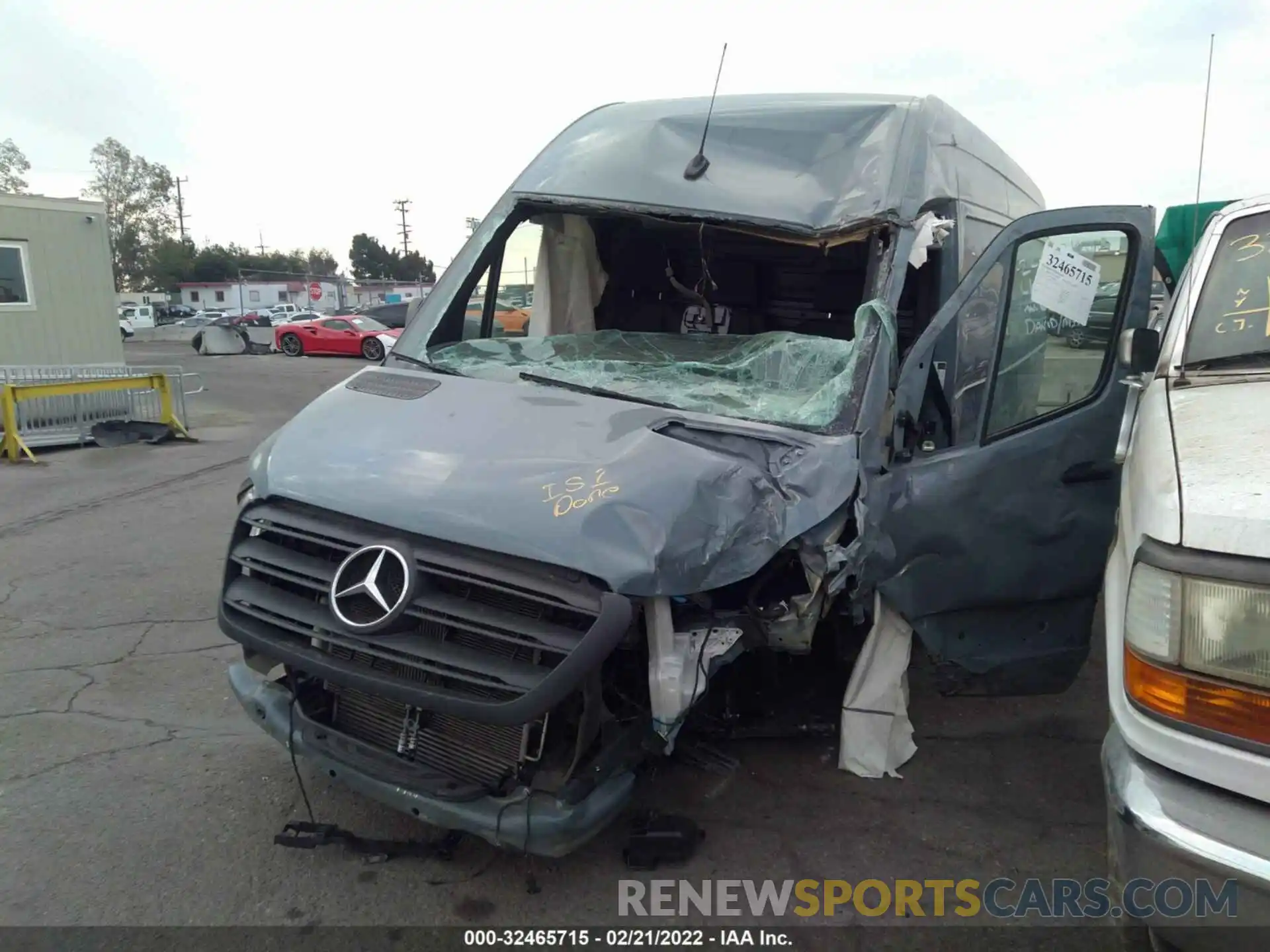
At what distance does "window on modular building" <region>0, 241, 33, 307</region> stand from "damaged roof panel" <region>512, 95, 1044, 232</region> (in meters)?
12.6

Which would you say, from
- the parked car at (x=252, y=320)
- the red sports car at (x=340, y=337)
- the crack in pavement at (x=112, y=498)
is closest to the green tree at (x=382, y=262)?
the parked car at (x=252, y=320)

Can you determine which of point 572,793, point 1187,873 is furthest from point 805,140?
→ point 1187,873

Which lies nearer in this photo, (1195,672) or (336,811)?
(1195,672)

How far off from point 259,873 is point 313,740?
458 mm

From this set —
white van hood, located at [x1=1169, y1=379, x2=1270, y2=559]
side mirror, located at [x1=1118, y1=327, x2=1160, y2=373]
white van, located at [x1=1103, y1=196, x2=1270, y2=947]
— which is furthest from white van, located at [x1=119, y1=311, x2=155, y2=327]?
white van, located at [x1=1103, y1=196, x2=1270, y2=947]

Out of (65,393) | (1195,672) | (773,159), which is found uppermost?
(773,159)

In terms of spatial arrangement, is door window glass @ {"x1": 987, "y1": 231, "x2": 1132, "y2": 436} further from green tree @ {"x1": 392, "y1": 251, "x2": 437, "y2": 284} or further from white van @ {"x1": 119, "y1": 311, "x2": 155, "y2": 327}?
green tree @ {"x1": 392, "y1": 251, "x2": 437, "y2": 284}

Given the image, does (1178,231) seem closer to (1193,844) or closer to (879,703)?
(879,703)

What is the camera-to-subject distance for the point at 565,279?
489 centimetres

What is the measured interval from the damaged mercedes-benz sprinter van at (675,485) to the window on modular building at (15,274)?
493 inches

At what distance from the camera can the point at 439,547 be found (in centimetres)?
273

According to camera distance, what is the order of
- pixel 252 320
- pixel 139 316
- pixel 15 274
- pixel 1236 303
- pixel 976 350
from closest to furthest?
pixel 1236 303, pixel 976 350, pixel 15 274, pixel 252 320, pixel 139 316

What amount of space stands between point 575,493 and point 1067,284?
2398 mm

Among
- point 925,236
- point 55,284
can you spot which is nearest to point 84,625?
point 925,236
